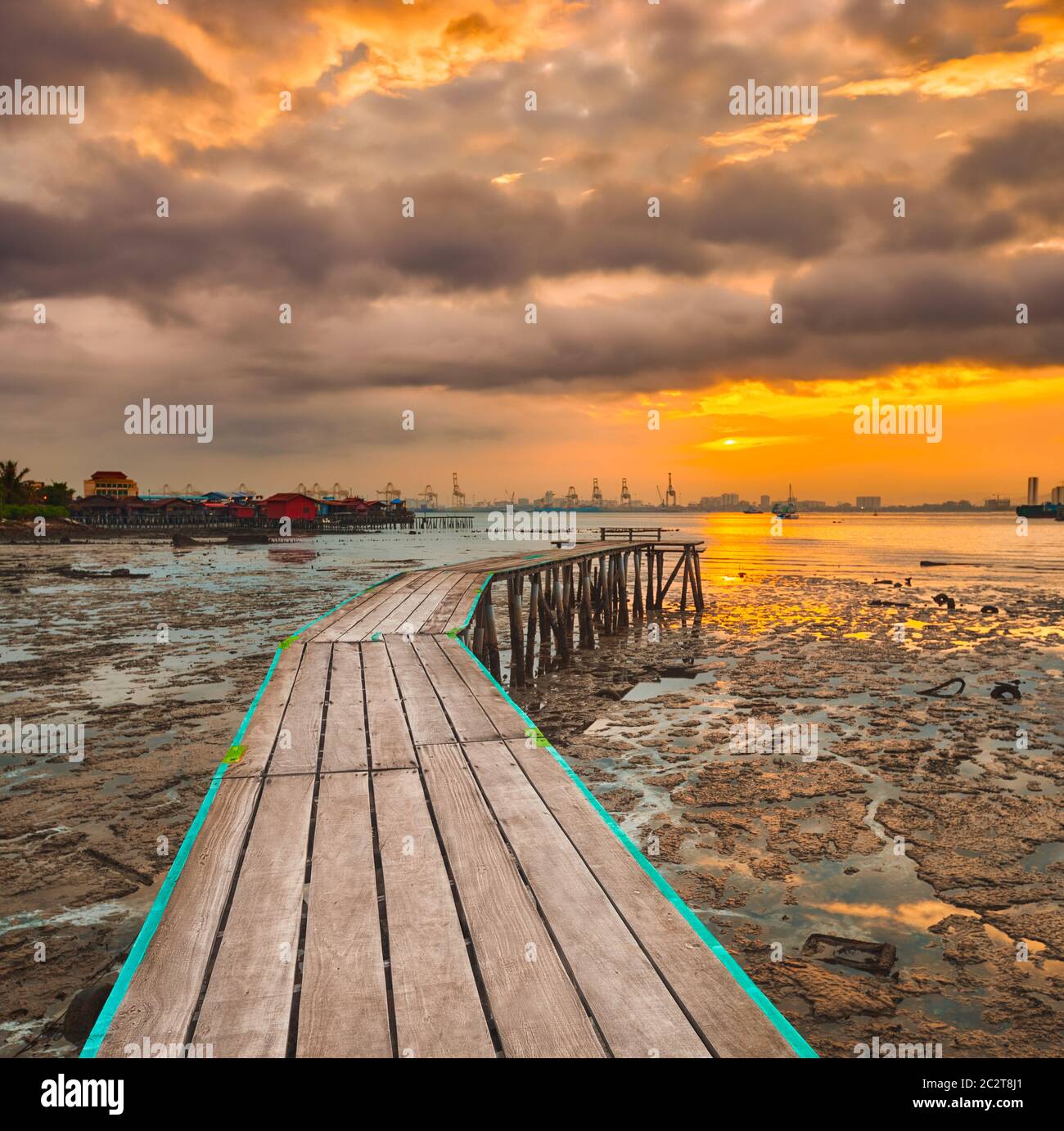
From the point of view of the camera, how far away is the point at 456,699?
17.3 feet

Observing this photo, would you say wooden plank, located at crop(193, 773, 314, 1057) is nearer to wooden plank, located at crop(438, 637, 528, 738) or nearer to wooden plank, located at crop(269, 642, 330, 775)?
wooden plank, located at crop(269, 642, 330, 775)

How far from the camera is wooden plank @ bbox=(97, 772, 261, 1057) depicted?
1952 millimetres

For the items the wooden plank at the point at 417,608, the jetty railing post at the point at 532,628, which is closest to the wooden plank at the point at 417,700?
the wooden plank at the point at 417,608

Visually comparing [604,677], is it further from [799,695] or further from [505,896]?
[505,896]

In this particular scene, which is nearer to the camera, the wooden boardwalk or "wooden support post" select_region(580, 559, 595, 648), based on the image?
the wooden boardwalk

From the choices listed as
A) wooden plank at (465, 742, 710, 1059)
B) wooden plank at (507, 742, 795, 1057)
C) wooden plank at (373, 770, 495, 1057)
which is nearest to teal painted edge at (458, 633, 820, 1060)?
wooden plank at (507, 742, 795, 1057)

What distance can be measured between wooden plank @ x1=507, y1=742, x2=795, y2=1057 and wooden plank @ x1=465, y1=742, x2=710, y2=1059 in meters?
0.04

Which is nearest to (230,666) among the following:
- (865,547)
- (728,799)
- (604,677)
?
(604,677)

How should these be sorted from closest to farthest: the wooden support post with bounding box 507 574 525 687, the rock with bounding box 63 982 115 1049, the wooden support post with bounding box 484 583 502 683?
1. the rock with bounding box 63 982 115 1049
2. the wooden support post with bounding box 484 583 502 683
3. the wooden support post with bounding box 507 574 525 687

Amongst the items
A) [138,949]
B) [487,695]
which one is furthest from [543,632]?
[138,949]
